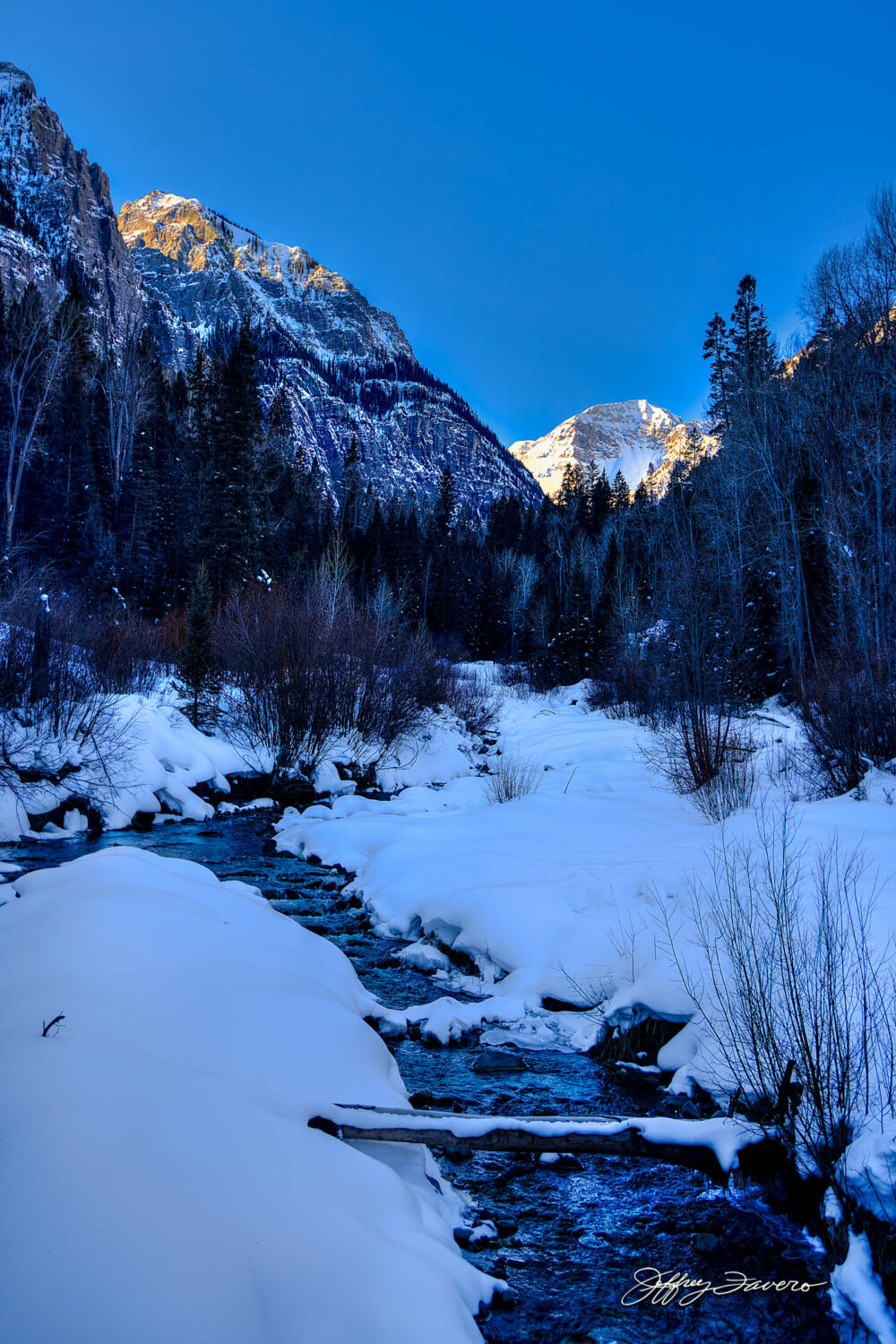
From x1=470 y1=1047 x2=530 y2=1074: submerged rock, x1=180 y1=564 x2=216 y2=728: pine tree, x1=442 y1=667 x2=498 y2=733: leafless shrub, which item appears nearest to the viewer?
x1=470 y1=1047 x2=530 y2=1074: submerged rock

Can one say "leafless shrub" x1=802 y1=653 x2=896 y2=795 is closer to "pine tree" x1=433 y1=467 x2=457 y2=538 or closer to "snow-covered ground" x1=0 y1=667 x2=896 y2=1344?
Result: "snow-covered ground" x1=0 y1=667 x2=896 y2=1344

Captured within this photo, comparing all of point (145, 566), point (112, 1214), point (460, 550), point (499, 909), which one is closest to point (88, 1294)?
point (112, 1214)

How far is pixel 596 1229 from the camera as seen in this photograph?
3.55m

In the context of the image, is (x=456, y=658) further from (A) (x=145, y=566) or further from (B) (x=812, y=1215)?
(B) (x=812, y=1215)

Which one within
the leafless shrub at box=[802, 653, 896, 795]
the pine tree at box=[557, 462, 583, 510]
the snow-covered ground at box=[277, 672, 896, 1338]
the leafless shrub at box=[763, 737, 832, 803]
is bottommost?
the snow-covered ground at box=[277, 672, 896, 1338]

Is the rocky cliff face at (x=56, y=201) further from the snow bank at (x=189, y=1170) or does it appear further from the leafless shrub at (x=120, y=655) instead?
the snow bank at (x=189, y=1170)

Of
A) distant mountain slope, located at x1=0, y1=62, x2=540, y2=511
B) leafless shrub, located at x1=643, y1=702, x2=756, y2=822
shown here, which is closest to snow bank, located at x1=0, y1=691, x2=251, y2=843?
leafless shrub, located at x1=643, y1=702, x2=756, y2=822

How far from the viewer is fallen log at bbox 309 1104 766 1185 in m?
3.69

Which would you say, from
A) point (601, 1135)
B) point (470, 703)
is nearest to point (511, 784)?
point (601, 1135)

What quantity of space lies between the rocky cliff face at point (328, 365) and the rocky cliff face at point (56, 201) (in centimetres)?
2538

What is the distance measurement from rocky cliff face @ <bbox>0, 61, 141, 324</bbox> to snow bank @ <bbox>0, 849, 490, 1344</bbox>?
334ft

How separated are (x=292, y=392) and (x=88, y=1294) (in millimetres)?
157672
